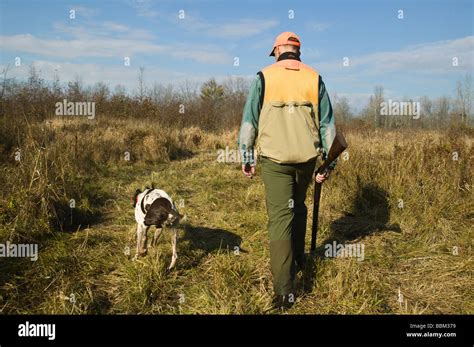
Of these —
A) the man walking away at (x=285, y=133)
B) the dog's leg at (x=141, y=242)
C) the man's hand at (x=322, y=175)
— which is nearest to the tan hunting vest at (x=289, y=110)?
the man walking away at (x=285, y=133)

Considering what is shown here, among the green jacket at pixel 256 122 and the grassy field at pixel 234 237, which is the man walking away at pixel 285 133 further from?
the grassy field at pixel 234 237

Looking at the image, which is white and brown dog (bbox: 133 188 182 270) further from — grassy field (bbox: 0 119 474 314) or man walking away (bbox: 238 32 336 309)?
man walking away (bbox: 238 32 336 309)

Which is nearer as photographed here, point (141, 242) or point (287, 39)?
point (287, 39)

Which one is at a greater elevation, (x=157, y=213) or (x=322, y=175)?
(x=322, y=175)

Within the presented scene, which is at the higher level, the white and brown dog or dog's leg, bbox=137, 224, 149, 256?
the white and brown dog

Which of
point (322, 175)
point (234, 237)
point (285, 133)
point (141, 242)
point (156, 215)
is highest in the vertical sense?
point (285, 133)

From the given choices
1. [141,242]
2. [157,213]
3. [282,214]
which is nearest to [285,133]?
[282,214]

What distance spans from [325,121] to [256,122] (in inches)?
25.0

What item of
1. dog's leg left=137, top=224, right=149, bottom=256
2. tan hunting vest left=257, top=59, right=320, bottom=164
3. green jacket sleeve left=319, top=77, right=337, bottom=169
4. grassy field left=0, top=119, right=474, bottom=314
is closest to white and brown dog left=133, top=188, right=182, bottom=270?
dog's leg left=137, top=224, right=149, bottom=256

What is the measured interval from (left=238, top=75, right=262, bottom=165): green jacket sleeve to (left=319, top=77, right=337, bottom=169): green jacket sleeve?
0.57m

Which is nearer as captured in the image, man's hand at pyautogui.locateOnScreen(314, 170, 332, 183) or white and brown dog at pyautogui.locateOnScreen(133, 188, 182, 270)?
man's hand at pyautogui.locateOnScreen(314, 170, 332, 183)

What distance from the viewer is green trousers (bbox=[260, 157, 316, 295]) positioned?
→ 2.98 m

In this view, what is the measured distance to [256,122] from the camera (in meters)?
3.09

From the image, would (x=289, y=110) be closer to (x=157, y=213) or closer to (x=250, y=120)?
(x=250, y=120)
